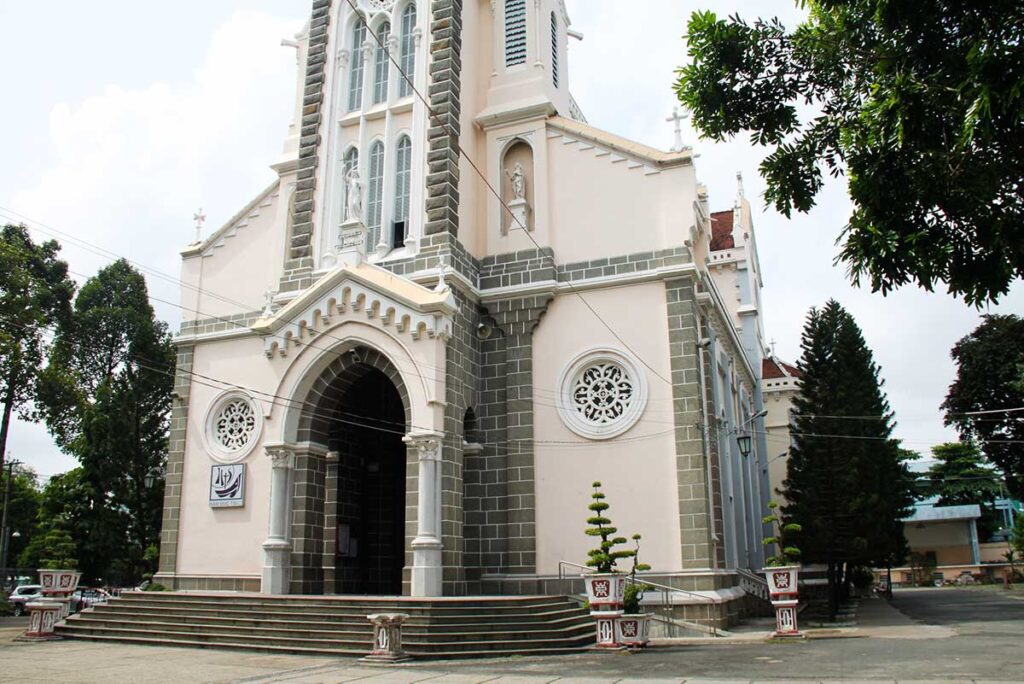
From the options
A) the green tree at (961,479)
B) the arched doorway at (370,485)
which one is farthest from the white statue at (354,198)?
the green tree at (961,479)

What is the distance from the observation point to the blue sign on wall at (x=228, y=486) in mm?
20734

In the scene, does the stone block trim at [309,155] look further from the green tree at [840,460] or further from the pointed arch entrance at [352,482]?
the green tree at [840,460]

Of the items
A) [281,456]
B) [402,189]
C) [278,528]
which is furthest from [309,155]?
[278,528]

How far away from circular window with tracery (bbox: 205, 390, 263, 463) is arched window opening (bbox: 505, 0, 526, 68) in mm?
11397

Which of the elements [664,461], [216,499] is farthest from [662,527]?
[216,499]

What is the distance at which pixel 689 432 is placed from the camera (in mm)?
18422

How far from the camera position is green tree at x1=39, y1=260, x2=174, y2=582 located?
1412 inches

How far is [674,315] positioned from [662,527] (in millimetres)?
4705

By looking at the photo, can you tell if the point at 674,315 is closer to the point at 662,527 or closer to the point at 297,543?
the point at 662,527

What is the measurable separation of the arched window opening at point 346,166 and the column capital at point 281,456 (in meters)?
6.24

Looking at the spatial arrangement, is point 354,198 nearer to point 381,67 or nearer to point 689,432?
point 381,67

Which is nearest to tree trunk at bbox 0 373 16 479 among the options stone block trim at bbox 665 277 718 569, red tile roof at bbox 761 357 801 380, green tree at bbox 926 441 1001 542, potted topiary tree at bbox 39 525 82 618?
potted topiary tree at bbox 39 525 82 618

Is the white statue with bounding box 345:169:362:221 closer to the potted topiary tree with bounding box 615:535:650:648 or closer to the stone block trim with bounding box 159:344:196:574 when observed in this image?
the stone block trim with bounding box 159:344:196:574

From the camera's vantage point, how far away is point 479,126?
74.1ft
